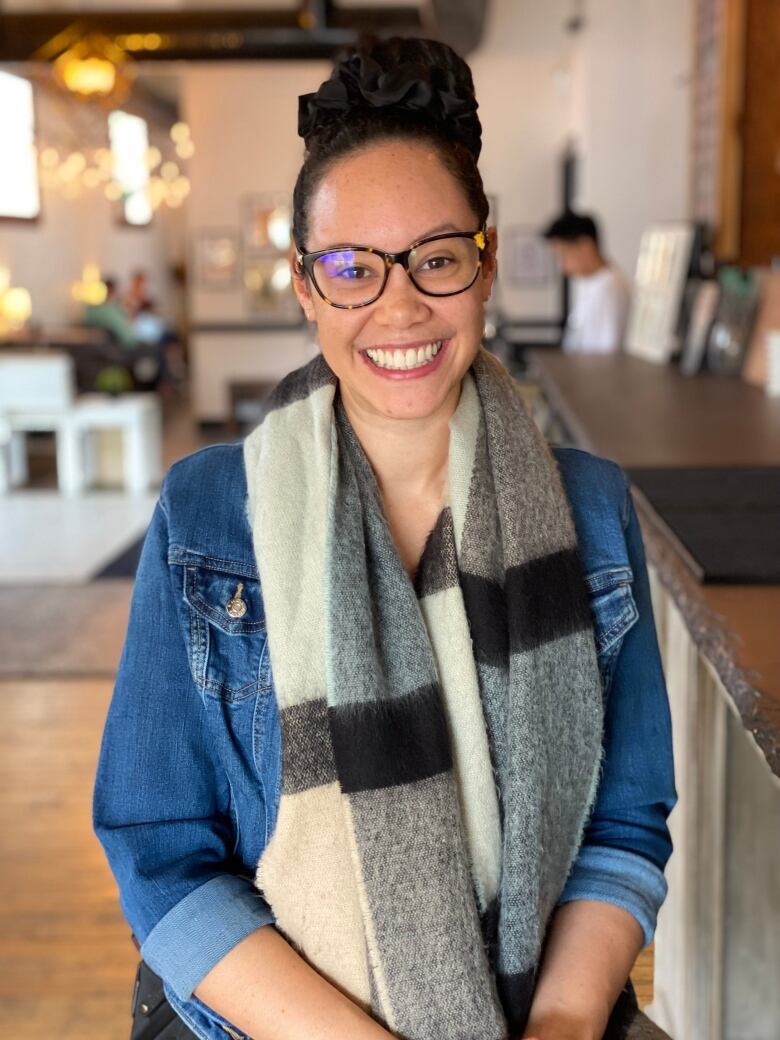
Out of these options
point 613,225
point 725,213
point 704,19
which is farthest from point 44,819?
point 613,225

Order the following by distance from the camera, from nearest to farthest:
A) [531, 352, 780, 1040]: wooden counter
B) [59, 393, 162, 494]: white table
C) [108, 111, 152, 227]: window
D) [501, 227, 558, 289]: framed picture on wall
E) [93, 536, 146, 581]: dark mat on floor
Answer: [531, 352, 780, 1040]: wooden counter
[93, 536, 146, 581]: dark mat on floor
[59, 393, 162, 494]: white table
[501, 227, 558, 289]: framed picture on wall
[108, 111, 152, 227]: window

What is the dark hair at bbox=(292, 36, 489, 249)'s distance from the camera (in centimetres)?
118

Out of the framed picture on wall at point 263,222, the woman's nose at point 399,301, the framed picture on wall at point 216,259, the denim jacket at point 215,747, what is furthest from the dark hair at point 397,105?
the framed picture on wall at point 216,259

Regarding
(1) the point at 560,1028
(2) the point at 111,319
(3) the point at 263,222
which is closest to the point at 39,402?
(3) the point at 263,222

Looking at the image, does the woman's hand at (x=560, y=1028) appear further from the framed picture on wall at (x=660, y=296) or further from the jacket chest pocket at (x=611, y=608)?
the framed picture on wall at (x=660, y=296)

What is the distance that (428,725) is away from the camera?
116cm

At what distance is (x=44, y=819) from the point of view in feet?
11.2

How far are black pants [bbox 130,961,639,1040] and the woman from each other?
0.02m

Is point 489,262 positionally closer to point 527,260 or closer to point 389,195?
point 389,195

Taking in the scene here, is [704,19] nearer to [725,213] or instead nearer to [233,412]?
[725,213]

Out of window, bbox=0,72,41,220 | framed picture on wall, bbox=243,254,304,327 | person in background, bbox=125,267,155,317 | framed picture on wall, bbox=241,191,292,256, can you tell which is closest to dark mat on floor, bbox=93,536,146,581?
framed picture on wall, bbox=243,254,304,327

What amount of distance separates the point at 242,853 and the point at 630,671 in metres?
0.44

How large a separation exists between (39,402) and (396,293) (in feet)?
26.0

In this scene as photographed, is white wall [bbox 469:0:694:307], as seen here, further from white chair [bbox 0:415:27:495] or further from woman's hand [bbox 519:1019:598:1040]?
woman's hand [bbox 519:1019:598:1040]
